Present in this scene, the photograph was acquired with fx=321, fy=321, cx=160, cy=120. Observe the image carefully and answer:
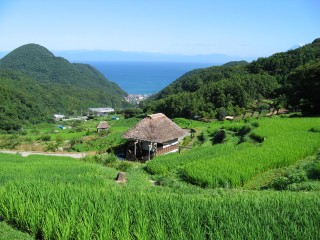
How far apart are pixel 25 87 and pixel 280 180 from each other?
98.3 m

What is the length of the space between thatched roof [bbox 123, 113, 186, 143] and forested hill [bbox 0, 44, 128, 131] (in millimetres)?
50704

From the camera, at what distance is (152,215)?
7391mm

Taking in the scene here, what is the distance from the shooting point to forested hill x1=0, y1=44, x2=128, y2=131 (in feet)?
252

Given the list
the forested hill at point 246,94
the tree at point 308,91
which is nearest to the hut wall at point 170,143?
the tree at point 308,91

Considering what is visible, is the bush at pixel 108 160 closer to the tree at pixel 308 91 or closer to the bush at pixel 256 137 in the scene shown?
the bush at pixel 256 137

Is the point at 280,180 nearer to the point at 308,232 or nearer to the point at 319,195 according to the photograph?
the point at 319,195

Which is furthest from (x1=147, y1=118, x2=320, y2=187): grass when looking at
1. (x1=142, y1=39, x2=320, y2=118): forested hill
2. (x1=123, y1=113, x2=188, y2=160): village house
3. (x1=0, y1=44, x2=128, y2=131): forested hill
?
(x1=0, y1=44, x2=128, y2=131): forested hill

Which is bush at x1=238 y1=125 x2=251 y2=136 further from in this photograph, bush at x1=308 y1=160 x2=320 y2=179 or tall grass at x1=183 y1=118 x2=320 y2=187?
bush at x1=308 y1=160 x2=320 y2=179

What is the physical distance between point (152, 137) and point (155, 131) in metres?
0.64

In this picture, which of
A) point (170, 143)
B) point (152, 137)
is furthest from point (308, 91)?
point (152, 137)

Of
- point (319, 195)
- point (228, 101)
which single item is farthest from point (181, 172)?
point (228, 101)

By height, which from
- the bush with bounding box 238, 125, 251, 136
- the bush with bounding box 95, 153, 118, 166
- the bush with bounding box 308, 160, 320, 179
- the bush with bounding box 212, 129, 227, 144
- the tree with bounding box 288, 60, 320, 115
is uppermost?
the tree with bounding box 288, 60, 320, 115

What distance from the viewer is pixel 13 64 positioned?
158625 millimetres

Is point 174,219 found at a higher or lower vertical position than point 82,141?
higher
